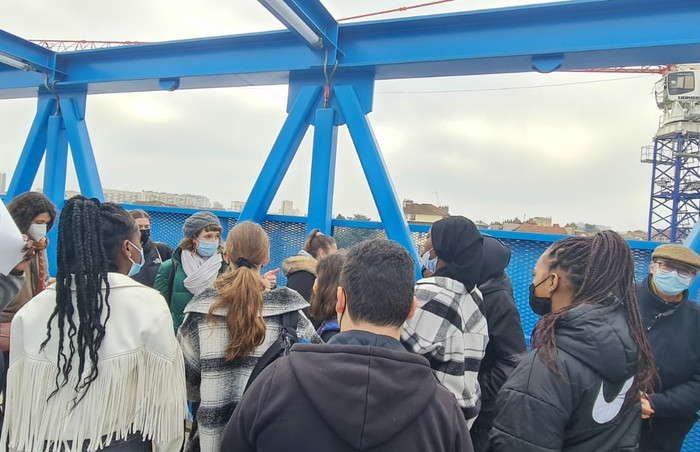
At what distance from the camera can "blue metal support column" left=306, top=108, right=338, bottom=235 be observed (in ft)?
13.2

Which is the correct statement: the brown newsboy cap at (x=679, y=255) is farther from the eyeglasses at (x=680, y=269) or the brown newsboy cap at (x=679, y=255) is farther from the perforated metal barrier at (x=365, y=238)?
the perforated metal barrier at (x=365, y=238)

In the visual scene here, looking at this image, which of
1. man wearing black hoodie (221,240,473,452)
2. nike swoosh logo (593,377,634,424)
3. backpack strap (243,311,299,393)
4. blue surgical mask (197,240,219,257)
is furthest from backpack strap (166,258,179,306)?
nike swoosh logo (593,377,634,424)

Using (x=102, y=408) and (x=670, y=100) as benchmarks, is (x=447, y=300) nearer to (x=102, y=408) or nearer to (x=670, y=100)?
(x=102, y=408)

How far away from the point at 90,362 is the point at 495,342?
5.65 ft

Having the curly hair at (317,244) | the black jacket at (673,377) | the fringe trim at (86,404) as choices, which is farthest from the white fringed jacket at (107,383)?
the black jacket at (673,377)

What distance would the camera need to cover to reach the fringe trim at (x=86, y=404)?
143 centimetres

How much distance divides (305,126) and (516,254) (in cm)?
233

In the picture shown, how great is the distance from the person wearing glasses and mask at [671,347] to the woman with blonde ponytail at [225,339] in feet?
6.17

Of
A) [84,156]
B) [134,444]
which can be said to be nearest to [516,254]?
[134,444]

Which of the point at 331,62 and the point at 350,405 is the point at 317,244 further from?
the point at 350,405

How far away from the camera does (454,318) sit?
180 centimetres

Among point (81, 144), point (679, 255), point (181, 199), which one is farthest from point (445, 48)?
point (181, 199)

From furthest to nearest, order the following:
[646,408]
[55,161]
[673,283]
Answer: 1. [55,161]
2. [673,283]
3. [646,408]

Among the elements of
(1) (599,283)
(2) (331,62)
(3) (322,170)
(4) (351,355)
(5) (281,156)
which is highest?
(2) (331,62)
